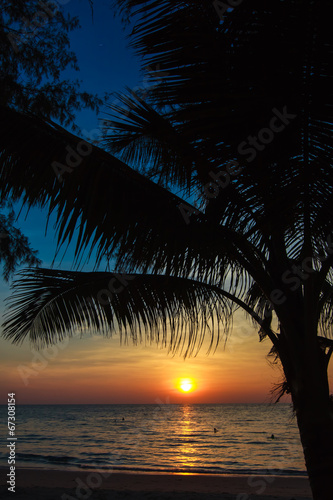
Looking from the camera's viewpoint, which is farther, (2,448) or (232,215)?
(2,448)

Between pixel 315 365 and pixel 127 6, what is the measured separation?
2.56m

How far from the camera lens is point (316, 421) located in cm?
278

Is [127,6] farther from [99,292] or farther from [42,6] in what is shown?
[42,6]

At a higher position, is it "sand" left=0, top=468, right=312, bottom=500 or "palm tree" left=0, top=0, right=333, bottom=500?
"palm tree" left=0, top=0, right=333, bottom=500

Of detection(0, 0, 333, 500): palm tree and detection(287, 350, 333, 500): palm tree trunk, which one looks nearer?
Result: detection(0, 0, 333, 500): palm tree

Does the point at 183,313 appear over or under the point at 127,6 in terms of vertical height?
under

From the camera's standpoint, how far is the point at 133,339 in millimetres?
4078

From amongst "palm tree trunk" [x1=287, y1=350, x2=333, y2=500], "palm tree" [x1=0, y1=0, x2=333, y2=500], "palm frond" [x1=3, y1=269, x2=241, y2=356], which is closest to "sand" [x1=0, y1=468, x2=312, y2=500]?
"palm frond" [x1=3, y1=269, x2=241, y2=356]

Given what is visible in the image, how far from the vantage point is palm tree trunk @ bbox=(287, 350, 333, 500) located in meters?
2.70

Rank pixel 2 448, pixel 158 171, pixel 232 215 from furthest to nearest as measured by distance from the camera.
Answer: pixel 2 448 → pixel 158 171 → pixel 232 215

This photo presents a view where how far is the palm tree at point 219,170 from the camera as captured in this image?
191cm

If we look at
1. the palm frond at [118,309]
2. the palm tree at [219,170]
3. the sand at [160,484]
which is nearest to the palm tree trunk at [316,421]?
the palm tree at [219,170]

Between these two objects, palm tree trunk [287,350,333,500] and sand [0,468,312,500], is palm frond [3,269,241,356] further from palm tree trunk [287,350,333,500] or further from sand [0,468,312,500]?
sand [0,468,312,500]

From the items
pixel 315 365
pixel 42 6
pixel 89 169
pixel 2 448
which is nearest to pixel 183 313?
pixel 315 365
